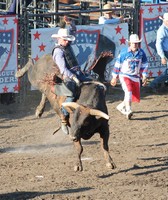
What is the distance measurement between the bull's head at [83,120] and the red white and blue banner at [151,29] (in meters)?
6.10

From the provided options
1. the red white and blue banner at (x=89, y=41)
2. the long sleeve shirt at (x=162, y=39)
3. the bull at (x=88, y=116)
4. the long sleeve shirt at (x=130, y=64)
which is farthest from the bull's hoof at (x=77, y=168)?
the long sleeve shirt at (x=162, y=39)

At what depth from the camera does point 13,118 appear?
46.8 feet

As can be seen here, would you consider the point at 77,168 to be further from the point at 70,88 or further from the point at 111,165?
the point at 70,88

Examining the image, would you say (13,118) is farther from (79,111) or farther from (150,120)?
(79,111)

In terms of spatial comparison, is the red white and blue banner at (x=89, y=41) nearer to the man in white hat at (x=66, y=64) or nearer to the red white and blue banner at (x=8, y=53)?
the red white and blue banner at (x=8, y=53)

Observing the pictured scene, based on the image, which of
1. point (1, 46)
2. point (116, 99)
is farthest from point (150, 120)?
point (1, 46)

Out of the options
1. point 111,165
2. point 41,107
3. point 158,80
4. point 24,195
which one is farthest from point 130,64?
point 24,195

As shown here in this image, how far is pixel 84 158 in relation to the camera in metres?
11.5

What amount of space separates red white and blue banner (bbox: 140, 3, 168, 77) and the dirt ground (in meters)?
1.11

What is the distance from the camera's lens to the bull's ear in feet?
34.7

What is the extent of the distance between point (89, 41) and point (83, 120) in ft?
17.8

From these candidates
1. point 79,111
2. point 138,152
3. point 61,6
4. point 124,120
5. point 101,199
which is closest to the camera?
point 101,199

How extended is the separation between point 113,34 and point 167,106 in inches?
75.0

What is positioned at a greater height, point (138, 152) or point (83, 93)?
point (83, 93)
